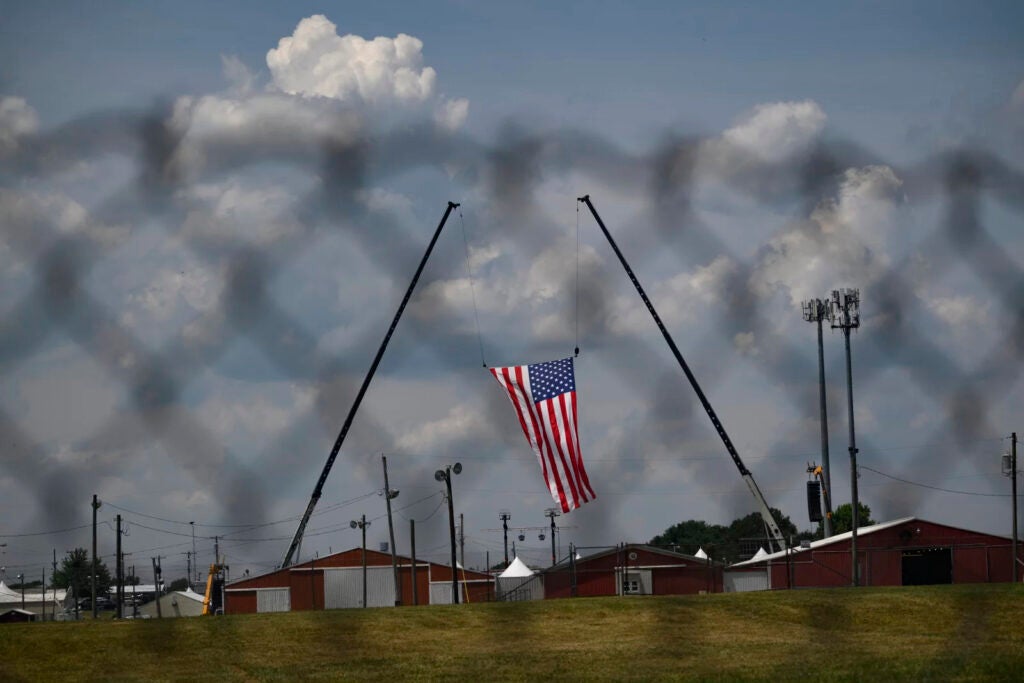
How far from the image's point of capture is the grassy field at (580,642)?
15789 mm

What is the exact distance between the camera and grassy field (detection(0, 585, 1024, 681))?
15.8m

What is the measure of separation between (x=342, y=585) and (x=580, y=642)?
40.3 m

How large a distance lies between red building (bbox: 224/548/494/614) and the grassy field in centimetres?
3043

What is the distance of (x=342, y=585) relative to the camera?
5769 cm

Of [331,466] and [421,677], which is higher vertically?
[331,466]

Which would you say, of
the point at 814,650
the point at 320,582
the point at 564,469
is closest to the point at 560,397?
the point at 564,469

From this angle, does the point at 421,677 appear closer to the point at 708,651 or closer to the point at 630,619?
the point at 708,651

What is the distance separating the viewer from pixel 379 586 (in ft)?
193

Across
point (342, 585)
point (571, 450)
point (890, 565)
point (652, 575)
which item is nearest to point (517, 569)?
point (342, 585)

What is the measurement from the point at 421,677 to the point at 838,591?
12542mm

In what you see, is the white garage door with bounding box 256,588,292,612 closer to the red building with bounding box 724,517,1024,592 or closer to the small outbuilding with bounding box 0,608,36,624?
the small outbuilding with bounding box 0,608,36,624

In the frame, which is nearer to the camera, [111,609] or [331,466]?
[331,466]

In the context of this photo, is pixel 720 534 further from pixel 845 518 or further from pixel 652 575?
pixel 845 518

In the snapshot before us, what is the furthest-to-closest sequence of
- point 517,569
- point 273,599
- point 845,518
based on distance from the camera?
1. point 845,518
2. point 517,569
3. point 273,599
